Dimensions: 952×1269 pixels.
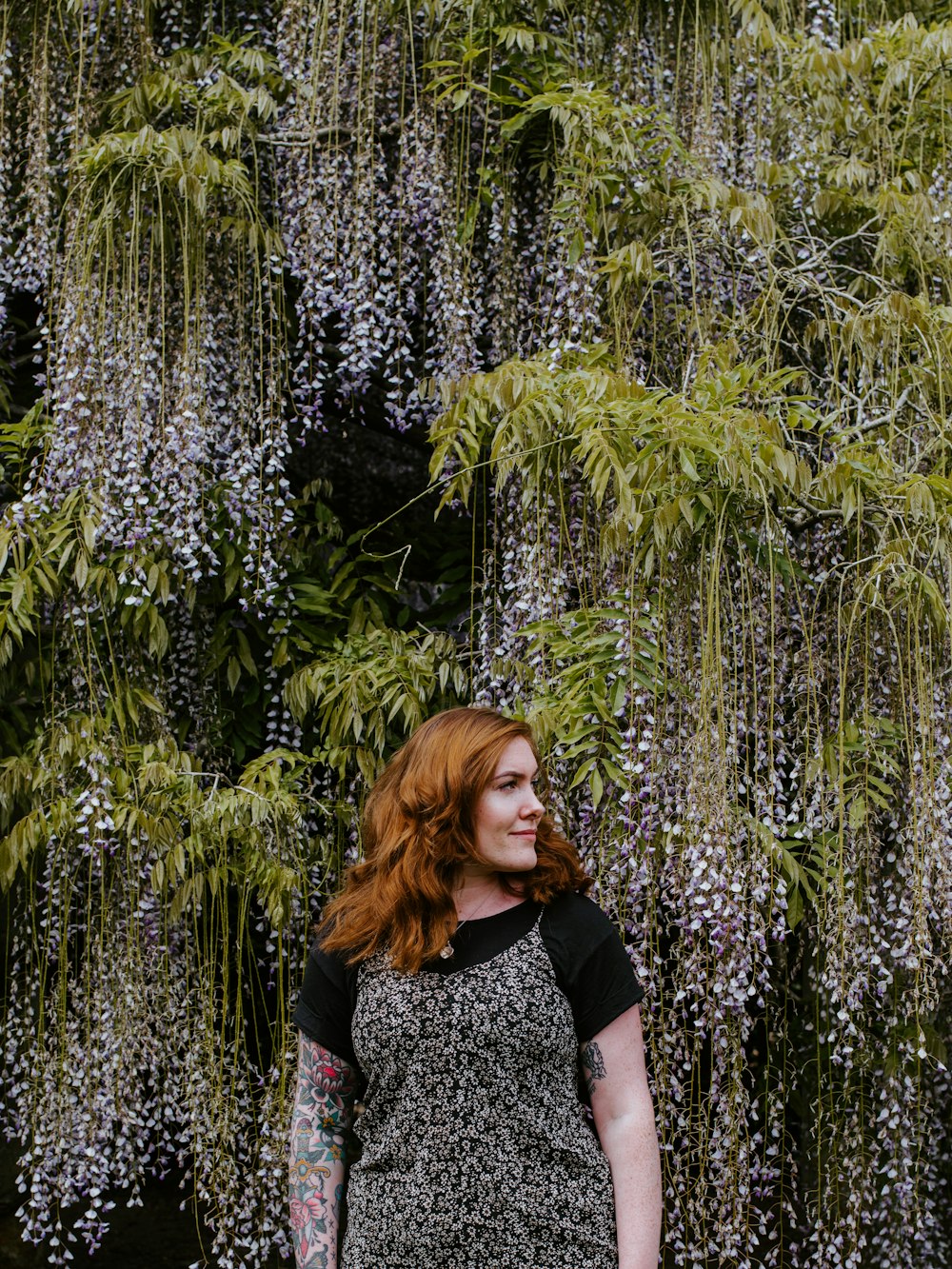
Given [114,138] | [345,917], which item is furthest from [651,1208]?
[114,138]

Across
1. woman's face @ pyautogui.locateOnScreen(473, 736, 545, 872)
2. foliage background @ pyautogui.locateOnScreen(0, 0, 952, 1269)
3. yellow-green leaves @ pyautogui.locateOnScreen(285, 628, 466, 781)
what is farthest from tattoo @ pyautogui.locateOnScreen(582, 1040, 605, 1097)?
yellow-green leaves @ pyautogui.locateOnScreen(285, 628, 466, 781)

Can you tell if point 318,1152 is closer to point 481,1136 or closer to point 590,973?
point 481,1136

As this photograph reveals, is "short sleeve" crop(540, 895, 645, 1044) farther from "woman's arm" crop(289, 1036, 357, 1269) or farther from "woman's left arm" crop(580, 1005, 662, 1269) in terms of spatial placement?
"woman's arm" crop(289, 1036, 357, 1269)

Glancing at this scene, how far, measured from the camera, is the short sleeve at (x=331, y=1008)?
67.8 inches

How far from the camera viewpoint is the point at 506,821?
5.58 feet

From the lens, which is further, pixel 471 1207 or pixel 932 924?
pixel 932 924

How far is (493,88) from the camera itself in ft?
10.8

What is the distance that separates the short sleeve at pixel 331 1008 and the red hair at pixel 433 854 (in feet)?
0.08

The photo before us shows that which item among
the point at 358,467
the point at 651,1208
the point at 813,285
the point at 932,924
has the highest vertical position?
the point at 813,285

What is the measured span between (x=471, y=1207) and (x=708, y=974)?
3.16 feet

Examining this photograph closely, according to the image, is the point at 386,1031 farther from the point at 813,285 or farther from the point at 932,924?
the point at 813,285

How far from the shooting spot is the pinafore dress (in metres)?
1.59

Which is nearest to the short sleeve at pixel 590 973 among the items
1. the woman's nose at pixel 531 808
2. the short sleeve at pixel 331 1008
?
the woman's nose at pixel 531 808

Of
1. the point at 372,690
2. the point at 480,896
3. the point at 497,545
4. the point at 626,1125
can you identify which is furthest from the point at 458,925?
the point at 497,545
